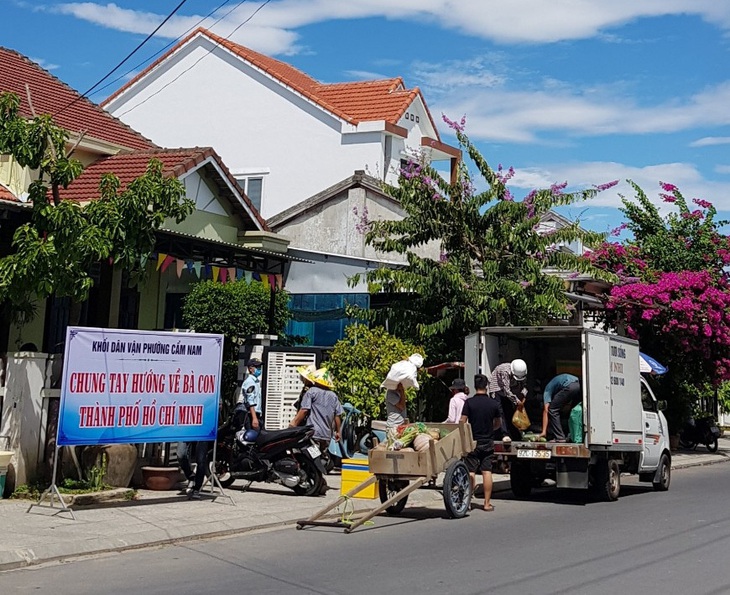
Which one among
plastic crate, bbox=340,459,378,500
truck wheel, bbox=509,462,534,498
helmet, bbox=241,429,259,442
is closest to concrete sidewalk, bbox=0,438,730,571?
plastic crate, bbox=340,459,378,500

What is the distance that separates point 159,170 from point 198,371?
284 centimetres

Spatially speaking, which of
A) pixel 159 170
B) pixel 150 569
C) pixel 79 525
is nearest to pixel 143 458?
pixel 79 525

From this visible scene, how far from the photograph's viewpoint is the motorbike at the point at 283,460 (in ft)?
45.6

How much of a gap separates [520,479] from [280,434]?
408 cm

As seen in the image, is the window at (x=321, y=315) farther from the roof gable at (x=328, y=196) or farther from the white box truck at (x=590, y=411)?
the roof gable at (x=328, y=196)

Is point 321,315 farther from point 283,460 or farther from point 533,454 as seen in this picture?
point 533,454

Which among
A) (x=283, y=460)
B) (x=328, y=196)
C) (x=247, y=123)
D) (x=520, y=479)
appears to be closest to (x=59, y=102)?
(x=328, y=196)

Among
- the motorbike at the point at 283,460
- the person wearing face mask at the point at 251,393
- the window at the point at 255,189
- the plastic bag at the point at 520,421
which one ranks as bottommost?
the motorbike at the point at 283,460

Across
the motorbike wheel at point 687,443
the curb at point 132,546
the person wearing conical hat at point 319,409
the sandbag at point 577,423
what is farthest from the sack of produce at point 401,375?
the motorbike wheel at point 687,443

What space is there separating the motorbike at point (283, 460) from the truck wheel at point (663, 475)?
247 inches

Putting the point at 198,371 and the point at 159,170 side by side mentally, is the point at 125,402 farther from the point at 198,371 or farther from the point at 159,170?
the point at 159,170

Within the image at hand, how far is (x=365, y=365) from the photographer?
18.3 m

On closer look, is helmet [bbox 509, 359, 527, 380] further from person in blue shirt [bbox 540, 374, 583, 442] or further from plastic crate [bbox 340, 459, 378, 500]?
plastic crate [bbox 340, 459, 378, 500]

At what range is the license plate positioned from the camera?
46.5ft
